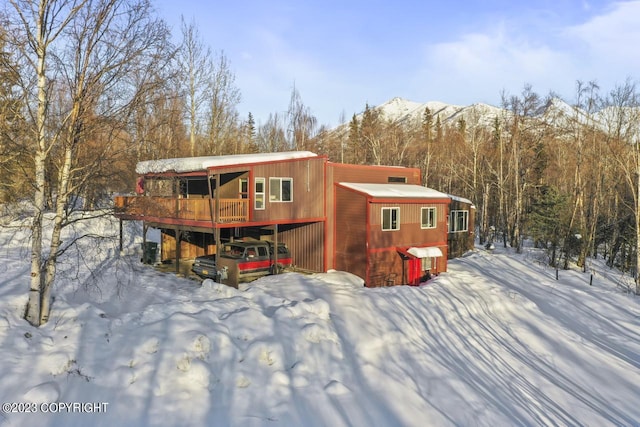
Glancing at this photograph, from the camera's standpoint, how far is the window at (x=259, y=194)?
17.2 m

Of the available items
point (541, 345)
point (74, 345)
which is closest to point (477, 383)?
point (541, 345)

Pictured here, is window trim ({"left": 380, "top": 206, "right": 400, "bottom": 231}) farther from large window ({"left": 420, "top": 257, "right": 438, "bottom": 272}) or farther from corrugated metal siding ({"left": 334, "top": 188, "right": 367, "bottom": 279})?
large window ({"left": 420, "top": 257, "right": 438, "bottom": 272})

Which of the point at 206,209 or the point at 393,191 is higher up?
the point at 393,191

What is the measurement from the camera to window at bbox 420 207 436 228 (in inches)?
805

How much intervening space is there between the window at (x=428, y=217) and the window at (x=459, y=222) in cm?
679

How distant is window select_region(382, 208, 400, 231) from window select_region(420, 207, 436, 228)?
6.33 feet

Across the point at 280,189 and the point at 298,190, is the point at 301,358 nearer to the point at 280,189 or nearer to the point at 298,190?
the point at 280,189

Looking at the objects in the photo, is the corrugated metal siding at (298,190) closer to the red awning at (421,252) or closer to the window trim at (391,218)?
the window trim at (391,218)

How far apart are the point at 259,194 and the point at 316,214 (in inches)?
124

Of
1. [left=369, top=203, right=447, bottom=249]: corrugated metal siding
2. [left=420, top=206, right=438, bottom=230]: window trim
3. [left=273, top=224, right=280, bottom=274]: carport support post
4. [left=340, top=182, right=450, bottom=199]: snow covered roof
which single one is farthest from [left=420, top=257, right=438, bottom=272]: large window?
[left=273, top=224, right=280, bottom=274]: carport support post

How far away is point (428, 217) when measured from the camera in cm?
2077

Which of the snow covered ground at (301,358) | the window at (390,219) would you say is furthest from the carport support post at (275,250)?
the window at (390,219)

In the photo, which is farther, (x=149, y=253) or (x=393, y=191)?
(x=149, y=253)

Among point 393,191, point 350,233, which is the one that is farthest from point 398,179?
point 350,233
